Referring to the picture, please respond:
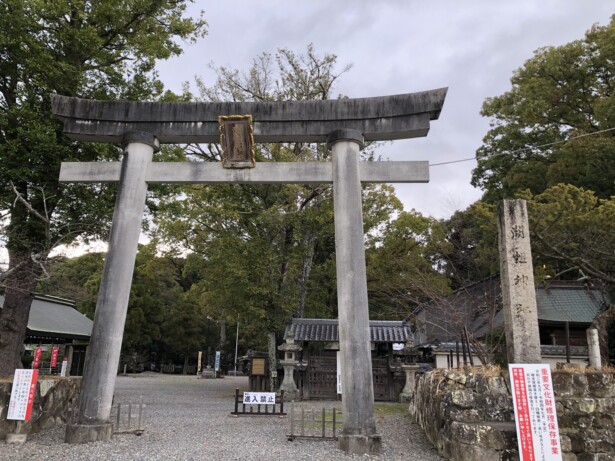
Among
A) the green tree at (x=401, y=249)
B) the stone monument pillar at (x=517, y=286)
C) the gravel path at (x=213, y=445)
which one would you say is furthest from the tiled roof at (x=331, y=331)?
the stone monument pillar at (x=517, y=286)

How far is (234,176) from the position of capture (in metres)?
8.40

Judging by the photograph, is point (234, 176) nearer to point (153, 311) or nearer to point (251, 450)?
point (251, 450)

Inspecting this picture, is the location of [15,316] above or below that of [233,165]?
below

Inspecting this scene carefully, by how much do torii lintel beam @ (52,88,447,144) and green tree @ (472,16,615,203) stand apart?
471 inches

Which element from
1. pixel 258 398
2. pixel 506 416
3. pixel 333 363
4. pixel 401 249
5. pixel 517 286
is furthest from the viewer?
pixel 401 249

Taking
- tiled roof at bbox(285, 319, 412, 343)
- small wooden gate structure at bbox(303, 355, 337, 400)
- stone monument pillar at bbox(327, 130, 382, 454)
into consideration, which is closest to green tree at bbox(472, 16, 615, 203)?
tiled roof at bbox(285, 319, 412, 343)

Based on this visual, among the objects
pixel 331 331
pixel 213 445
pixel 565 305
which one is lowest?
pixel 213 445

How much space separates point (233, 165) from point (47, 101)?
5.89 m

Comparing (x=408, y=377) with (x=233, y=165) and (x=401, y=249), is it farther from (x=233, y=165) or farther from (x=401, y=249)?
(x=233, y=165)

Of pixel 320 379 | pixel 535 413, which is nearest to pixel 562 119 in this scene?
pixel 320 379

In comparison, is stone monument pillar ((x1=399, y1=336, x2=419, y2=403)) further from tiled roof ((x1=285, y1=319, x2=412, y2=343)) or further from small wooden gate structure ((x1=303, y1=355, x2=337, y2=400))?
small wooden gate structure ((x1=303, y1=355, x2=337, y2=400))

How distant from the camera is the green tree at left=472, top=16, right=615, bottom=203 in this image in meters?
18.5

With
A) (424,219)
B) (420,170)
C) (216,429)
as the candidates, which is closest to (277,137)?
(420,170)

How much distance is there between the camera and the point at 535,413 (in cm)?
556
